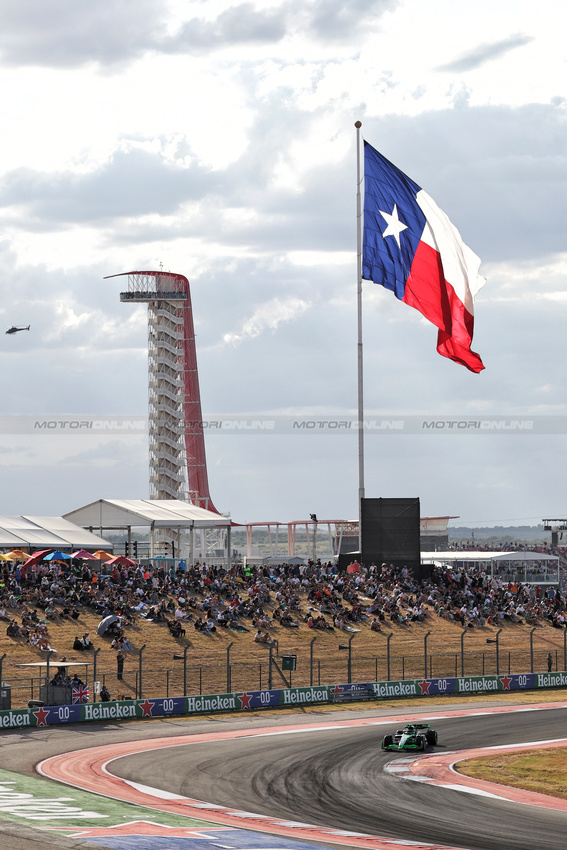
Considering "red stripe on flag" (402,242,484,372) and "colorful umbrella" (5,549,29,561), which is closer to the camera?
"red stripe on flag" (402,242,484,372)

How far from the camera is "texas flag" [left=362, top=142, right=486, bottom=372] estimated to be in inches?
1656

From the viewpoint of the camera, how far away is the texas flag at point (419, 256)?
4206cm

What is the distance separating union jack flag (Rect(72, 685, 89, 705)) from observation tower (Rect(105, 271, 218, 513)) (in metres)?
60.9

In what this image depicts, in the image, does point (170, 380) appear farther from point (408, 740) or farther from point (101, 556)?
point (408, 740)

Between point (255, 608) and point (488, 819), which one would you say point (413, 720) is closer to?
point (255, 608)

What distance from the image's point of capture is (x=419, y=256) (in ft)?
145

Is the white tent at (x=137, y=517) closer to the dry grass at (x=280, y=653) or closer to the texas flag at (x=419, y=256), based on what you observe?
the dry grass at (x=280, y=653)

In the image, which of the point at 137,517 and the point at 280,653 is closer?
the point at 280,653

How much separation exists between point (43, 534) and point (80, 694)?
1001 inches

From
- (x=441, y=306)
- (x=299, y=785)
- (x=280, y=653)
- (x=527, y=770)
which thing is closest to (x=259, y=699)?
(x=280, y=653)

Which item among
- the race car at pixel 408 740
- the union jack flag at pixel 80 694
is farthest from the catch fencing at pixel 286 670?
the race car at pixel 408 740

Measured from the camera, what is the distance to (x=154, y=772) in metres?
29.9

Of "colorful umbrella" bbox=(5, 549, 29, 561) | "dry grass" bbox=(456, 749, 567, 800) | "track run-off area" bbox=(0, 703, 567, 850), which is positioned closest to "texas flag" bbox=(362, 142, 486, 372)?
"track run-off area" bbox=(0, 703, 567, 850)

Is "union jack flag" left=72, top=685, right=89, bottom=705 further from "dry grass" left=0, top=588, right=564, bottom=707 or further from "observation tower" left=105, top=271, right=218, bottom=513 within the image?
"observation tower" left=105, top=271, right=218, bottom=513
